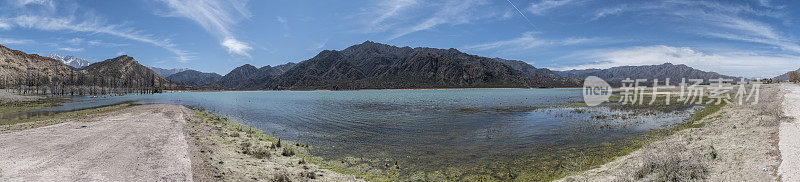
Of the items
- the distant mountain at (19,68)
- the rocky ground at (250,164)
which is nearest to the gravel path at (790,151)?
the rocky ground at (250,164)

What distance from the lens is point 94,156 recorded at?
12078 millimetres

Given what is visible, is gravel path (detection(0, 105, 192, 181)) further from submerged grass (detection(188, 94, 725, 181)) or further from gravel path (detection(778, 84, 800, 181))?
gravel path (detection(778, 84, 800, 181))

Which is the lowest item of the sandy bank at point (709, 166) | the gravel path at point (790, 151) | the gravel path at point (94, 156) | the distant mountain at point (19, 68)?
the gravel path at point (94, 156)

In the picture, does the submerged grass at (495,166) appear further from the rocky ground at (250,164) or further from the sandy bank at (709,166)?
the sandy bank at (709,166)

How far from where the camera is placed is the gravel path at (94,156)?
9734 millimetres

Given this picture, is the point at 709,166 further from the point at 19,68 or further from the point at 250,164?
the point at 19,68

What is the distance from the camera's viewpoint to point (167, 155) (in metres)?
12.6

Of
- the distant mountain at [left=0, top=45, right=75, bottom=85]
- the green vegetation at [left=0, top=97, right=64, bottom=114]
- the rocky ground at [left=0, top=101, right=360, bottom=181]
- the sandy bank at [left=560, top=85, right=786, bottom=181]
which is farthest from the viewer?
the distant mountain at [left=0, top=45, right=75, bottom=85]

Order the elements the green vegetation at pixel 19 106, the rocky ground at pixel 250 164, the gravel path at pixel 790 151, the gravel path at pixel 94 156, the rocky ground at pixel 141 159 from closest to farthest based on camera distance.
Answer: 1. the gravel path at pixel 790 151
2. the gravel path at pixel 94 156
3. the rocky ground at pixel 141 159
4. the rocky ground at pixel 250 164
5. the green vegetation at pixel 19 106

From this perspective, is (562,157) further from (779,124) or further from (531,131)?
(779,124)

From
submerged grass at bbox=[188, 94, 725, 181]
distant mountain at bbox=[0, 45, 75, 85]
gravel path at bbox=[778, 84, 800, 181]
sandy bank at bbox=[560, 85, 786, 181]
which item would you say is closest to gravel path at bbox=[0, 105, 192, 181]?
submerged grass at bbox=[188, 94, 725, 181]

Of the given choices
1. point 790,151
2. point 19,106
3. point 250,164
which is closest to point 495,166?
point 790,151

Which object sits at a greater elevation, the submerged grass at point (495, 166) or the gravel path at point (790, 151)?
the gravel path at point (790, 151)

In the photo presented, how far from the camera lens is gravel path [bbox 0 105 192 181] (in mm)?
9734
